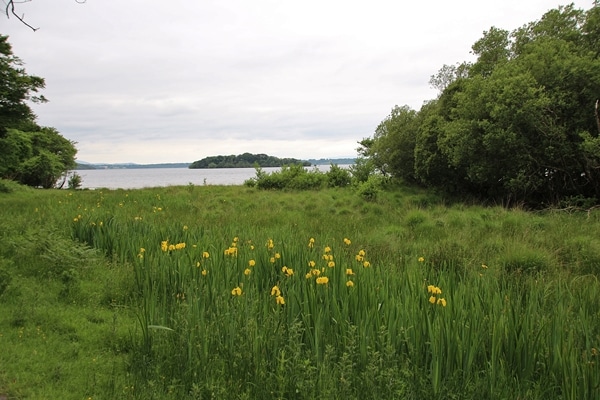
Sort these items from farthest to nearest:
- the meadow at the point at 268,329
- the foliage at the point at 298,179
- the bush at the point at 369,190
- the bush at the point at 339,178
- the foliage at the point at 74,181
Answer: the foliage at the point at 74,181 → the bush at the point at 339,178 → the foliage at the point at 298,179 → the bush at the point at 369,190 → the meadow at the point at 268,329

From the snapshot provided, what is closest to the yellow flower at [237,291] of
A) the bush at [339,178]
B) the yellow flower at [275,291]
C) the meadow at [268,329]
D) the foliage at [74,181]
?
the meadow at [268,329]

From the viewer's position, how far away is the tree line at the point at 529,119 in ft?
45.6

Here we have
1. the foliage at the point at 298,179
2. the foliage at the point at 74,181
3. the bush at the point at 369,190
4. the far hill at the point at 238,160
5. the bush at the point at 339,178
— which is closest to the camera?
the bush at the point at 369,190

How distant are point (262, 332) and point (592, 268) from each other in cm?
694

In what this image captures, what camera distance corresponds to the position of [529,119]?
13875 mm

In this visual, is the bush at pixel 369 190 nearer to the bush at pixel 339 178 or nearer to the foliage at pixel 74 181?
the bush at pixel 339 178

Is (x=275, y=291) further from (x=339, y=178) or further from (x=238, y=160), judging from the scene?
(x=238, y=160)

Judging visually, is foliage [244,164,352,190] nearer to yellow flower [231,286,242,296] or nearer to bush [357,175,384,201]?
bush [357,175,384,201]

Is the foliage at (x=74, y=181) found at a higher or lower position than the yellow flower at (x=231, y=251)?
higher

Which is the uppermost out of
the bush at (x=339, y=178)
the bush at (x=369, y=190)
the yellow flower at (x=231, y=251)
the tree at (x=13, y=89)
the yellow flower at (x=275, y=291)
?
the tree at (x=13, y=89)

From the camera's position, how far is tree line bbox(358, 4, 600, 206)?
1391 centimetres

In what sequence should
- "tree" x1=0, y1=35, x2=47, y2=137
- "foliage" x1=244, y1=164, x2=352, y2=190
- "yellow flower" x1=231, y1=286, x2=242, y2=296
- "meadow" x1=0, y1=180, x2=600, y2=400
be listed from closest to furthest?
"meadow" x1=0, y1=180, x2=600, y2=400
"yellow flower" x1=231, y1=286, x2=242, y2=296
"tree" x1=0, y1=35, x2=47, y2=137
"foliage" x1=244, y1=164, x2=352, y2=190

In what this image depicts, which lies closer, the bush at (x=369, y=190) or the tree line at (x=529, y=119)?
the tree line at (x=529, y=119)

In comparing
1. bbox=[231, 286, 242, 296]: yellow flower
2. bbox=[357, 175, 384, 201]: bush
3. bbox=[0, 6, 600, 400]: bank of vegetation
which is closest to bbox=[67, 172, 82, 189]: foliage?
bbox=[0, 6, 600, 400]: bank of vegetation
